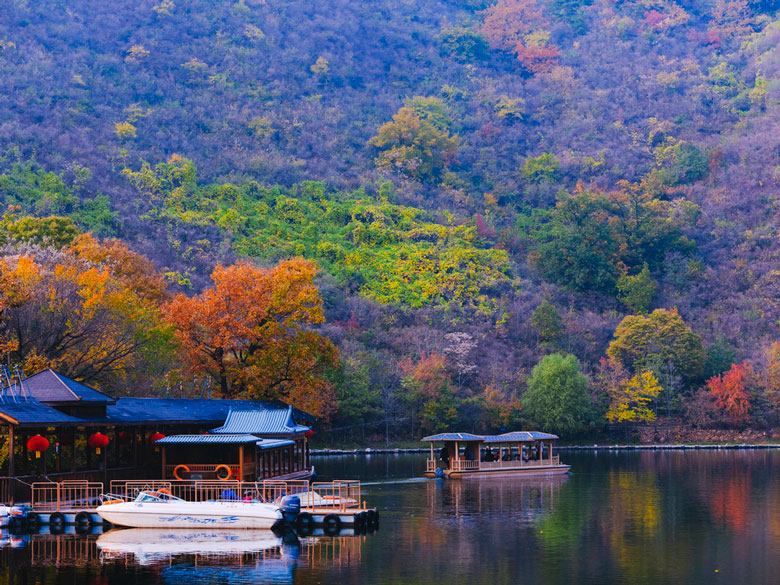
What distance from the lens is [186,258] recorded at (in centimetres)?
10706

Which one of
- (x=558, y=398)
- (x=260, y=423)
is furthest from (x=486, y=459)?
(x=558, y=398)

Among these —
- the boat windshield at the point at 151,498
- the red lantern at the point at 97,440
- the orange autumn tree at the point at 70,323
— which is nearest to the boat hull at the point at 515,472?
the orange autumn tree at the point at 70,323

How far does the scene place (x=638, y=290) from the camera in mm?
117375

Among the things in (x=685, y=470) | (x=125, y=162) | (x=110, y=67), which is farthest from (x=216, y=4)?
(x=685, y=470)

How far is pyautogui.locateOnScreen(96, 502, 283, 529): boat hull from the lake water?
0.59 metres

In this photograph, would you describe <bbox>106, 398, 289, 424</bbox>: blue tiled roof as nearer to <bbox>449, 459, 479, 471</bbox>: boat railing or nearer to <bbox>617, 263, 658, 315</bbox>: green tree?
<bbox>449, 459, 479, 471</bbox>: boat railing

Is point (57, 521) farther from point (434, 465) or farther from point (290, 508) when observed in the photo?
point (434, 465)

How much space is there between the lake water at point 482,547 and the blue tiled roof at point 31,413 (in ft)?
16.1

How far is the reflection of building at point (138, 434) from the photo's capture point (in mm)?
41188

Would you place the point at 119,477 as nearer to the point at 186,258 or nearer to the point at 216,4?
the point at 186,258

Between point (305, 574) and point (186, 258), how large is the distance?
81.5m

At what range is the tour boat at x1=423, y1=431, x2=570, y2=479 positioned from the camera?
204ft

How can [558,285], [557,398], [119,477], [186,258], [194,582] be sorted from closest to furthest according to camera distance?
[194,582]
[119,477]
[557,398]
[186,258]
[558,285]

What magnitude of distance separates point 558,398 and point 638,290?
114 ft
